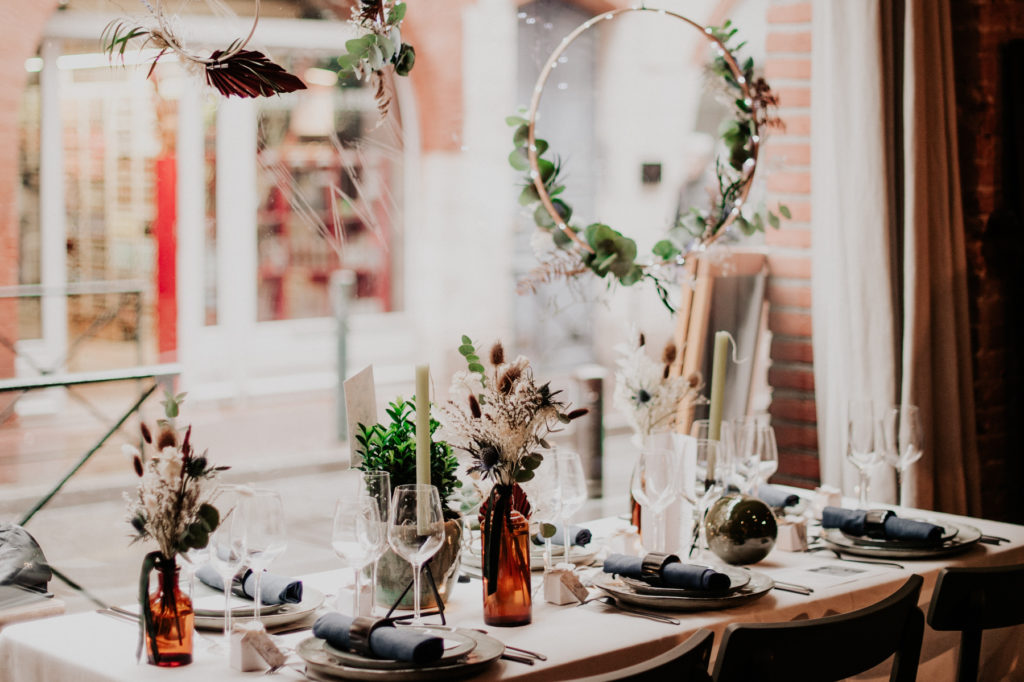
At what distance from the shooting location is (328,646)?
156 cm

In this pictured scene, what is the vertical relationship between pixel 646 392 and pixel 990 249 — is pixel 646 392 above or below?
below

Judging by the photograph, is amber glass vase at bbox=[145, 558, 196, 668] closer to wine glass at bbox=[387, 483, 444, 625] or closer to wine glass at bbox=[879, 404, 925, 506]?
wine glass at bbox=[387, 483, 444, 625]

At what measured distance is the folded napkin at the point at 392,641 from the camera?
1485 millimetres

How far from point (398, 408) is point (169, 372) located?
5.73ft

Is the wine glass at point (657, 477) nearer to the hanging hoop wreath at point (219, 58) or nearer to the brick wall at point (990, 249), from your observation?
the hanging hoop wreath at point (219, 58)

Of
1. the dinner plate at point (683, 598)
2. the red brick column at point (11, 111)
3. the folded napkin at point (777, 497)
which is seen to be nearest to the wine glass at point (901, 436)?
the folded napkin at point (777, 497)

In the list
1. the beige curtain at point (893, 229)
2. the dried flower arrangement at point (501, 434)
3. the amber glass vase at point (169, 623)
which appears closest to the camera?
the amber glass vase at point (169, 623)

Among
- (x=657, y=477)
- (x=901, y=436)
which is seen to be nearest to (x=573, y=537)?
(x=657, y=477)

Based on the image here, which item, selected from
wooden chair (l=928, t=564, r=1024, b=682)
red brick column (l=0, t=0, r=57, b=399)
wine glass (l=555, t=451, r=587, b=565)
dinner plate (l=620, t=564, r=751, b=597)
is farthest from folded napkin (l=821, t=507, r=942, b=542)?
red brick column (l=0, t=0, r=57, b=399)

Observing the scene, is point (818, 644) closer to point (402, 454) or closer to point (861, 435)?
point (402, 454)

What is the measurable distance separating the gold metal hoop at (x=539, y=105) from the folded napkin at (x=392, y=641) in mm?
1667

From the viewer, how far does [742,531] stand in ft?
6.95

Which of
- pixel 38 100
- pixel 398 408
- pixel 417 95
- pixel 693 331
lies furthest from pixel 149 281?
pixel 398 408

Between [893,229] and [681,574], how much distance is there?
178 cm
